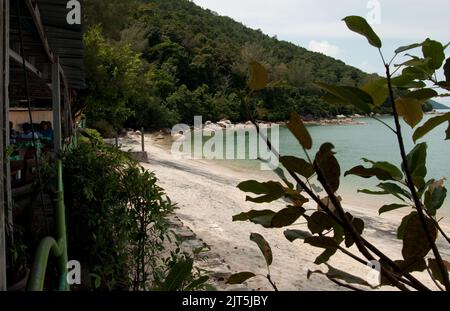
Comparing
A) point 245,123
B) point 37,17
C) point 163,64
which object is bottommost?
point 245,123

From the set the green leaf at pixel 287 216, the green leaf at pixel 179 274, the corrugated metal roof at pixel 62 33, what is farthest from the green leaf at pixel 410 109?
the corrugated metal roof at pixel 62 33

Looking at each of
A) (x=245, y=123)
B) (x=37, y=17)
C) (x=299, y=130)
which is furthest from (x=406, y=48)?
(x=245, y=123)

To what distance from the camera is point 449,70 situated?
66cm

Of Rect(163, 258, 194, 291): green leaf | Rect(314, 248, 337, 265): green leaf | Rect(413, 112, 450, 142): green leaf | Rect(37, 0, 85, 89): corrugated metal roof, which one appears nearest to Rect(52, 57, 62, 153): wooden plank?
Rect(37, 0, 85, 89): corrugated metal roof

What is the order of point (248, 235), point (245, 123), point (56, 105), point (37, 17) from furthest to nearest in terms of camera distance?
point (245, 123) < point (248, 235) < point (56, 105) < point (37, 17)

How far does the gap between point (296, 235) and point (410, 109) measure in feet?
0.96

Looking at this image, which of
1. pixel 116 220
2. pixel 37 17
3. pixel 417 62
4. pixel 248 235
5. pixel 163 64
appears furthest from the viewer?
pixel 163 64

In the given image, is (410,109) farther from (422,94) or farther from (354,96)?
(354,96)

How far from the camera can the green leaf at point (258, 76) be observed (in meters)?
0.62

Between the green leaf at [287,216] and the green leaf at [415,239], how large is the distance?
0.17 metres

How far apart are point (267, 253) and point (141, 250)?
208cm

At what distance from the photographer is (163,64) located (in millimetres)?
43938

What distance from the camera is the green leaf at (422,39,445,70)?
625 millimetres
